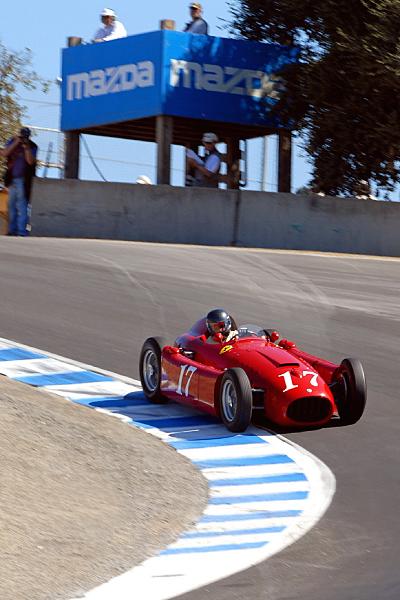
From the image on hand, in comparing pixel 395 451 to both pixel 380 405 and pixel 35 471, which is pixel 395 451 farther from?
pixel 35 471

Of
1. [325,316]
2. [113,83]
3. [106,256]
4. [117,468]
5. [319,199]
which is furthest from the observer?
[113,83]

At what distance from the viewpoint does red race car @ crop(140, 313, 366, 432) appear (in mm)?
9547

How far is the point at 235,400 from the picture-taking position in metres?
9.49

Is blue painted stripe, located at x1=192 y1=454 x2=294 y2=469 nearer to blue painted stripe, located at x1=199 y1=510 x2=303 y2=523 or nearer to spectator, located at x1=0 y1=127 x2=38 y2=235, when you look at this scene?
blue painted stripe, located at x1=199 y1=510 x2=303 y2=523

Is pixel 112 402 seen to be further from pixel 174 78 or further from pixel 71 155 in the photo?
pixel 71 155

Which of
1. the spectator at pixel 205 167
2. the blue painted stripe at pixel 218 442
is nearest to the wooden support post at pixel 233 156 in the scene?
the spectator at pixel 205 167

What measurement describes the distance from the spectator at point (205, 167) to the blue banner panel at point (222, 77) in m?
1.68

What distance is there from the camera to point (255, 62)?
23.1 meters

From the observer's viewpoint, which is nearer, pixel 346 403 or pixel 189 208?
pixel 346 403

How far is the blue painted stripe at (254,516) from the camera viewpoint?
723 cm

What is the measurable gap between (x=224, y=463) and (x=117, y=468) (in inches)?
39.4

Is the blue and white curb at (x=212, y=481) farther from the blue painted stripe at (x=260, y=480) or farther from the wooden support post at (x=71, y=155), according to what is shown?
the wooden support post at (x=71, y=155)

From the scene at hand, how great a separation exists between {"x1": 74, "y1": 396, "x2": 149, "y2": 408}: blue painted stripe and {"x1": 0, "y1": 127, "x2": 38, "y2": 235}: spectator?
355 inches

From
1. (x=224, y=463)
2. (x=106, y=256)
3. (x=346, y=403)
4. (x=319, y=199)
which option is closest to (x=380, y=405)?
(x=346, y=403)
